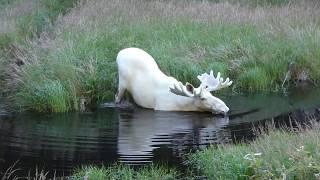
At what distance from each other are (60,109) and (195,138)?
11.0ft

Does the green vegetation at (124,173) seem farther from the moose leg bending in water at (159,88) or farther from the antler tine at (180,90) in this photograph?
the moose leg bending in water at (159,88)

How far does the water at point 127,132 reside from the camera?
9148 mm

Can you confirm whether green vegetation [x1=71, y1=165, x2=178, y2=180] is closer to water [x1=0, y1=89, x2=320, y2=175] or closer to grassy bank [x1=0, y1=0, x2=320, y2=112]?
water [x1=0, y1=89, x2=320, y2=175]

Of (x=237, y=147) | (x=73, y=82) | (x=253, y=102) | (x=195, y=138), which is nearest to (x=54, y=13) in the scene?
(x=73, y=82)

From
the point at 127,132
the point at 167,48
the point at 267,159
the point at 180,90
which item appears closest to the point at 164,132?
the point at 127,132

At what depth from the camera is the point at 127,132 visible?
10695 millimetres

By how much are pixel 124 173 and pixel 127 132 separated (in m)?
2.56

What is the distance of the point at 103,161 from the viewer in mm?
8977

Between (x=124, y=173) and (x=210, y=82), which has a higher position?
(x=210, y=82)

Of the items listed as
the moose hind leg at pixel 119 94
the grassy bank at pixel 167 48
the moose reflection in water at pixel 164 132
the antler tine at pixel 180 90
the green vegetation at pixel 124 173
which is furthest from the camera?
the grassy bank at pixel 167 48

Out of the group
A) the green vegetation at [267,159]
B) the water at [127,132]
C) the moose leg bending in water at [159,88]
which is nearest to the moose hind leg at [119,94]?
the moose leg bending in water at [159,88]

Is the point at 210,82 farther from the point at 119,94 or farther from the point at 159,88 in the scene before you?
the point at 119,94

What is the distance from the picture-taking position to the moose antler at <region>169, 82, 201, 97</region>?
466 inches

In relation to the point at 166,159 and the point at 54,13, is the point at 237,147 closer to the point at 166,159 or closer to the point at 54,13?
the point at 166,159
